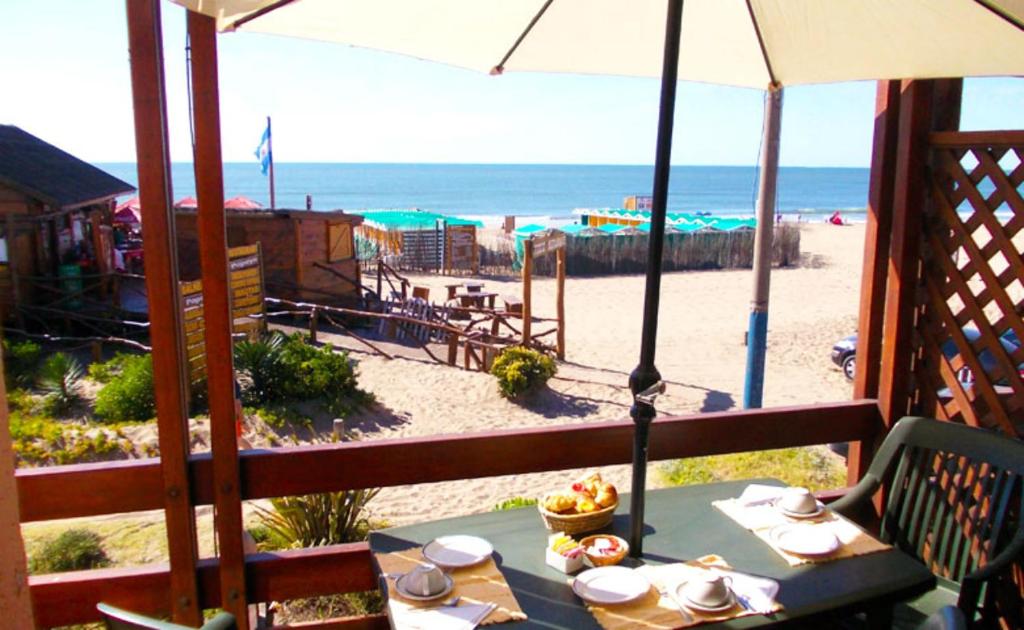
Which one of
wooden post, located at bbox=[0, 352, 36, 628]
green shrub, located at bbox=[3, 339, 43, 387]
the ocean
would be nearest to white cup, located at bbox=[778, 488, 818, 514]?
wooden post, located at bbox=[0, 352, 36, 628]

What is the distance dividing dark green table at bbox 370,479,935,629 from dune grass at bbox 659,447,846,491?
5.04 metres

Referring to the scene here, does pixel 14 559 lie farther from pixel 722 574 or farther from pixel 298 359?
pixel 298 359

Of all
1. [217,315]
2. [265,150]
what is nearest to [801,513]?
[217,315]

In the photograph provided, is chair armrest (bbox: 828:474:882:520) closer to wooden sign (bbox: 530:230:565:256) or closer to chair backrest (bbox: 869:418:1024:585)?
chair backrest (bbox: 869:418:1024:585)

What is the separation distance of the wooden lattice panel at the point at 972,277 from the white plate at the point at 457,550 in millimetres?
1954

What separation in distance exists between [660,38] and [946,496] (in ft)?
6.21

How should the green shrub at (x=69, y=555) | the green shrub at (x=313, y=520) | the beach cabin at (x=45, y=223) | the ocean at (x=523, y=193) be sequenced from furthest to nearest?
the ocean at (x=523, y=193)
the beach cabin at (x=45, y=223)
the green shrub at (x=69, y=555)
the green shrub at (x=313, y=520)

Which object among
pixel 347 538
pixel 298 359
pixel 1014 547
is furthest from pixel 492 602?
pixel 298 359

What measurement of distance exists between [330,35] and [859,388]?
2.57 metres

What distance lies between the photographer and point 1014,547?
7.64 feet

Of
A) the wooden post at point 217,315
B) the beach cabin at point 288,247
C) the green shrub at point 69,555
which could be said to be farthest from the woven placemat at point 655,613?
the beach cabin at point 288,247

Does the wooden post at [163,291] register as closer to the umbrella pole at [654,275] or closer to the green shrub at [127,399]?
the umbrella pole at [654,275]

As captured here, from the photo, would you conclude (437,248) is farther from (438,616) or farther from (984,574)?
(438,616)

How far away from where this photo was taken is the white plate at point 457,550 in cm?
225
